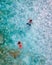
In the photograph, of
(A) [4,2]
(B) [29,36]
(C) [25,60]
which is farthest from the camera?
(A) [4,2]

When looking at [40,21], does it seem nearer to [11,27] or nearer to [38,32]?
[38,32]

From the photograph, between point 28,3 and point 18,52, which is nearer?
point 18,52

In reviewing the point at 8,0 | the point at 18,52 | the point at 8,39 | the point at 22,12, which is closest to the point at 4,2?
the point at 8,0

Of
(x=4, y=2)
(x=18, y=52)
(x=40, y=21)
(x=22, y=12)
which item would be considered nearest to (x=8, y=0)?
(x=4, y=2)

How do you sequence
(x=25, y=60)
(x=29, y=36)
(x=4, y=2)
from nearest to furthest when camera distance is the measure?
(x=25, y=60) < (x=29, y=36) < (x=4, y=2)

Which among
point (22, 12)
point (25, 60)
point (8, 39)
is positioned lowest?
point (25, 60)

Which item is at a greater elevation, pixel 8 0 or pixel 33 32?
pixel 8 0

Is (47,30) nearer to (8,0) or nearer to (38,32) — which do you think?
(38,32)
